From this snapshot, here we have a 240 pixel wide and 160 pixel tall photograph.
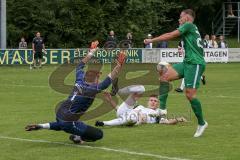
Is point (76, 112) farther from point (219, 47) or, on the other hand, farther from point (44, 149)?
point (219, 47)

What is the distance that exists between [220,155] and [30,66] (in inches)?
1233

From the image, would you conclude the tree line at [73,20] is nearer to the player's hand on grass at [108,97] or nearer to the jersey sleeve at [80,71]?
the player's hand on grass at [108,97]

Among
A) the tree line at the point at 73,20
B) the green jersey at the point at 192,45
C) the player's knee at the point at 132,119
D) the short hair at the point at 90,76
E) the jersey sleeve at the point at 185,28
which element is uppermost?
the tree line at the point at 73,20

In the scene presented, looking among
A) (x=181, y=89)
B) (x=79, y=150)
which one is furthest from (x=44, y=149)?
(x=181, y=89)

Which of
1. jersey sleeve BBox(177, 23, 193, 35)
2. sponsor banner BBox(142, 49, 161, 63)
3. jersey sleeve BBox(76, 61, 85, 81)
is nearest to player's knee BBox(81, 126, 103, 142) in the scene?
jersey sleeve BBox(76, 61, 85, 81)

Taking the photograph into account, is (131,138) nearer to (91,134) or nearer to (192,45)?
(91,134)

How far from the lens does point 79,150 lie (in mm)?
11281

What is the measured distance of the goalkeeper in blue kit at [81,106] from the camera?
38.3 feet

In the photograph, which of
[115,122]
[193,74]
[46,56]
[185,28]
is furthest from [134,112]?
[46,56]

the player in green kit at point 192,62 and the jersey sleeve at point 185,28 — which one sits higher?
the jersey sleeve at point 185,28

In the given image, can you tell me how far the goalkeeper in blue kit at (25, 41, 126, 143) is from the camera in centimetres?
1166

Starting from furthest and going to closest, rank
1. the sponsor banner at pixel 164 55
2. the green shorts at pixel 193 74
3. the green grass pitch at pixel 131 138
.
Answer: the sponsor banner at pixel 164 55 < the green shorts at pixel 193 74 < the green grass pitch at pixel 131 138

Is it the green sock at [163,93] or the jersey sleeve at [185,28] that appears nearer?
the jersey sleeve at [185,28]

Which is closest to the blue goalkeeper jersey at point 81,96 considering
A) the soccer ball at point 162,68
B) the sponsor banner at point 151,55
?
the soccer ball at point 162,68
